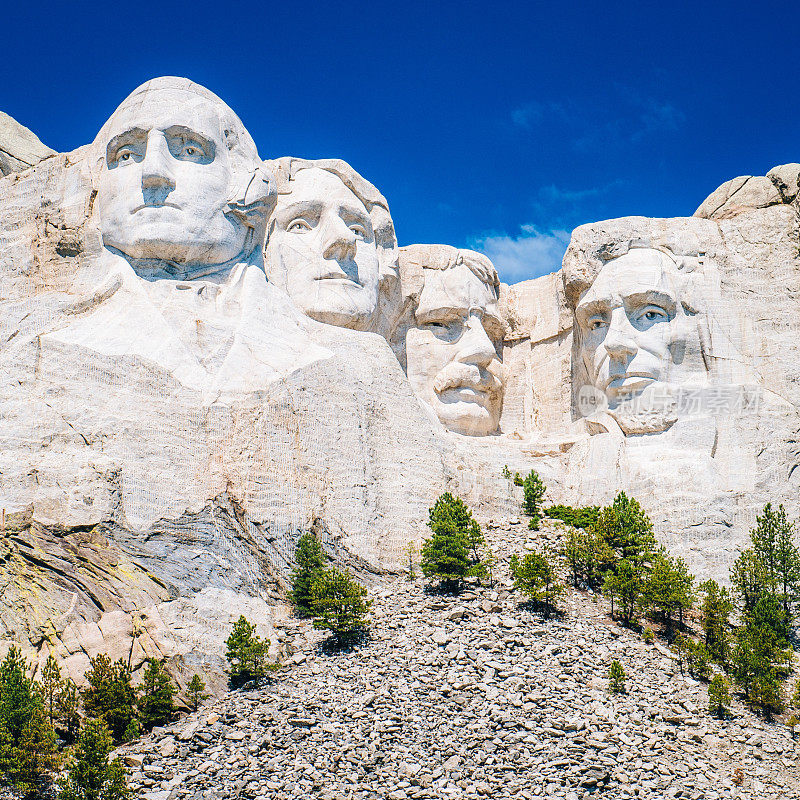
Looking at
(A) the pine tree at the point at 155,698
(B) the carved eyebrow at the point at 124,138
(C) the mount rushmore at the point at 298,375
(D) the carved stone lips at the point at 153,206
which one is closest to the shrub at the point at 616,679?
(C) the mount rushmore at the point at 298,375

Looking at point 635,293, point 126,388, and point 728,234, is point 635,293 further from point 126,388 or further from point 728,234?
point 126,388

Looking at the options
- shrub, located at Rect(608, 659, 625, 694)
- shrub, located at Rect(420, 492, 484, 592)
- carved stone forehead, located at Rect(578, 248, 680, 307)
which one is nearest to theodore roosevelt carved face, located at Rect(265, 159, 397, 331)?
carved stone forehead, located at Rect(578, 248, 680, 307)

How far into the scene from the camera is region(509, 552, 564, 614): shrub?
19.9 metres

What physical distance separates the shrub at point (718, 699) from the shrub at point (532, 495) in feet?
15.2

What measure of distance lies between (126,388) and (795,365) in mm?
9955

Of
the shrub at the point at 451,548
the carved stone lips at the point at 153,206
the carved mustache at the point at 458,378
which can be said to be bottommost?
the shrub at the point at 451,548

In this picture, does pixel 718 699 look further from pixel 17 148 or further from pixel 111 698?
pixel 17 148

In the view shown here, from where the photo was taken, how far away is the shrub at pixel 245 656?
60.8 feet

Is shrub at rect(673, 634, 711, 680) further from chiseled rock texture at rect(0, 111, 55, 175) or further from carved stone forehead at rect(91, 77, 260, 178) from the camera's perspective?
chiseled rock texture at rect(0, 111, 55, 175)

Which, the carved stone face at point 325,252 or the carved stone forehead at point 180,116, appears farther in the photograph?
the carved stone face at point 325,252

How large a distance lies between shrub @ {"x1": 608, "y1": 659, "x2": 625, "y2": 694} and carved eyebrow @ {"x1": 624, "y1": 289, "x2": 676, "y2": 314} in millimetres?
6982

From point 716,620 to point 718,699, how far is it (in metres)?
1.84

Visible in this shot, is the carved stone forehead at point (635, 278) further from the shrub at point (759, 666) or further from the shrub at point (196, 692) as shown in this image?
the shrub at point (196, 692)

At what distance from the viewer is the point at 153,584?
1909cm
